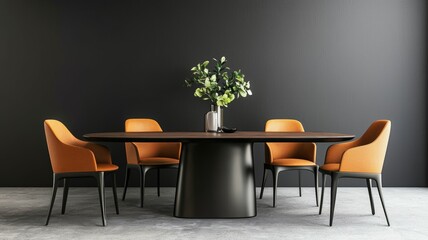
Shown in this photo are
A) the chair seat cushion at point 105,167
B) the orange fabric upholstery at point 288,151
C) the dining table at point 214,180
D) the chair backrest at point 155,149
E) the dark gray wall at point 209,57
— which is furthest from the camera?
the dark gray wall at point 209,57

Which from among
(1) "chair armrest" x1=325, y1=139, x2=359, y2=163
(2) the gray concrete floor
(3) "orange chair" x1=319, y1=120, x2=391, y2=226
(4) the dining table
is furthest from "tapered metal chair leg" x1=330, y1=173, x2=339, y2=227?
(1) "chair armrest" x1=325, y1=139, x2=359, y2=163

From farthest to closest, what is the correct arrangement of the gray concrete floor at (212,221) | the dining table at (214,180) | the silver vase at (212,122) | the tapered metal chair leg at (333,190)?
the silver vase at (212,122) < the dining table at (214,180) < the tapered metal chair leg at (333,190) < the gray concrete floor at (212,221)

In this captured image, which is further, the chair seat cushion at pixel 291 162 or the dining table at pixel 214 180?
the chair seat cushion at pixel 291 162

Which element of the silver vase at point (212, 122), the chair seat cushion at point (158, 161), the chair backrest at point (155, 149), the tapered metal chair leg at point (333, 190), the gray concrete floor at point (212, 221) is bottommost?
the gray concrete floor at point (212, 221)

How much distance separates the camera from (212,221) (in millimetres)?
4340

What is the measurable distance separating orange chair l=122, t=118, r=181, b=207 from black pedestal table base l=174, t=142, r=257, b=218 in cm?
79

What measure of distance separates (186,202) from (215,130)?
0.83 m

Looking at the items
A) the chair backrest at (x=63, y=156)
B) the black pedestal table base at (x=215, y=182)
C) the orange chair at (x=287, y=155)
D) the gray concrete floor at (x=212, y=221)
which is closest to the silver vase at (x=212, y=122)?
the black pedestal table base at (x=215, y=182)

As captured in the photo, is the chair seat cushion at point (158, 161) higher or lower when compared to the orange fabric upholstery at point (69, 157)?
lower

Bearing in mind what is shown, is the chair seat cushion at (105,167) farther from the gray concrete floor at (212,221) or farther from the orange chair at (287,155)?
the orange chair at (287,155)

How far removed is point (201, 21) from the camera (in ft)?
22.1

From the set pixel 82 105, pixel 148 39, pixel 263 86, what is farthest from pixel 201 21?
pixel 82 105

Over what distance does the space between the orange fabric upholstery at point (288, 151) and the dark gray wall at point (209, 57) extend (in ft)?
2.56

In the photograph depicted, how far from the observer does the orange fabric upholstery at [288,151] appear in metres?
5.22
